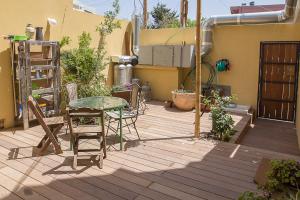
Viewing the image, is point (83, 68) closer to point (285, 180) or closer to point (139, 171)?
point (139, 171)

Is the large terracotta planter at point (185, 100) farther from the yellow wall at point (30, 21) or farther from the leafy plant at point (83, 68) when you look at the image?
the yellow wall at point (30, 21)

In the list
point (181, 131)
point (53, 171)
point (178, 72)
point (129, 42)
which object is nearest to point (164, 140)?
point (181, 131)

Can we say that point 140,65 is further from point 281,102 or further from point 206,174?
point 206,174

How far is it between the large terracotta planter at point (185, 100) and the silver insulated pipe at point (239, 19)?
134 cm

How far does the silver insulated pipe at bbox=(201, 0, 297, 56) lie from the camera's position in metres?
6.70

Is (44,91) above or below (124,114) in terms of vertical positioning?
above

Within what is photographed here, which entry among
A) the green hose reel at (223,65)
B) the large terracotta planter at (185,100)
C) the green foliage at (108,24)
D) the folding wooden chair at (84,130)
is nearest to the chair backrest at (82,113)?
the folding wooden chair at (84,130)

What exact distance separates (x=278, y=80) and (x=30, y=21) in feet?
20.2

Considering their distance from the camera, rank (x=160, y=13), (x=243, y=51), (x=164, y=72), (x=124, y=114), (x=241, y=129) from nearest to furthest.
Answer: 1. (x=124, y=114)
2. (x=241, y=129)
3. (x=243, y=51)
4. (x=164, y=72)
5. (x=160, y=13)

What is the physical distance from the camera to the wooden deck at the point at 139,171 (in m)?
3.22

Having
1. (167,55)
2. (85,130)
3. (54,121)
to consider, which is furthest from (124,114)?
(167,55)

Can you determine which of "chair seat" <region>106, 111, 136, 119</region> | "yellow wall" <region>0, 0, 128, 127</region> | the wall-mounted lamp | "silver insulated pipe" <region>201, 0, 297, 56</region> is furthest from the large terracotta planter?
the wall-mounted lamp

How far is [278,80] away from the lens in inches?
295

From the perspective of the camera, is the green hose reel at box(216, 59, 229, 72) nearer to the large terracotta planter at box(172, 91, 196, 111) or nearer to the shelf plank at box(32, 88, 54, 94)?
the large terracotta planter at box(172, 91, 196, 111)
